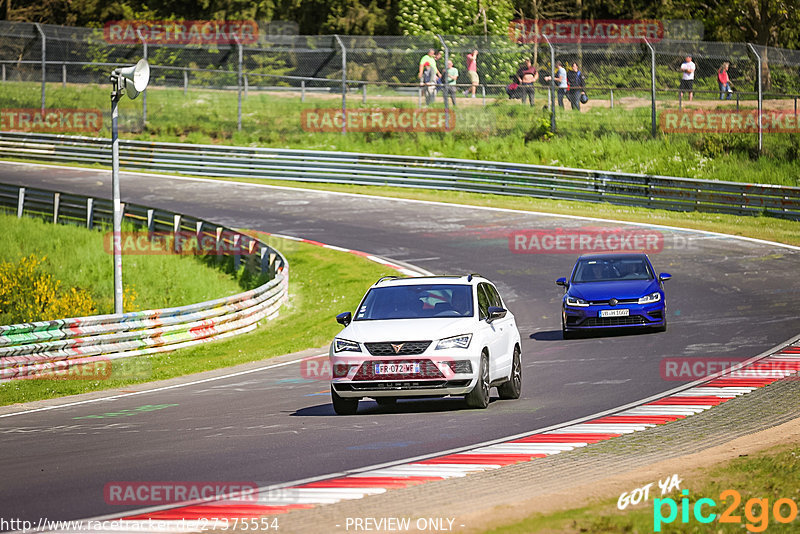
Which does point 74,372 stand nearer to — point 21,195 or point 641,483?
point 641,483

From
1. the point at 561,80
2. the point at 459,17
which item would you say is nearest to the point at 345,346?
the point at 561,80

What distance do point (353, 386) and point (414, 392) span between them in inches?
27.1

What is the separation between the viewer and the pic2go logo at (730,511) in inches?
277

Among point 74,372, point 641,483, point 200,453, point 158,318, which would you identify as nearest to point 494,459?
point 641,483

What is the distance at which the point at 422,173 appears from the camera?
4050 cm

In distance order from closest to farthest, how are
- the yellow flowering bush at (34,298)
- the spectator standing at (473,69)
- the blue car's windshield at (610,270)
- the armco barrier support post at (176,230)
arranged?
the blue car's windshield at (610,270) < the yellow flowering bush at (34,298) < the armco barrier support post at (176,230) < the spectator standing at (473,69)

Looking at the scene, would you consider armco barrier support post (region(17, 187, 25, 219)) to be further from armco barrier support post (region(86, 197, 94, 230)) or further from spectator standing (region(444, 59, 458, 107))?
spectator standing (region(444, 59, 458, 107))
